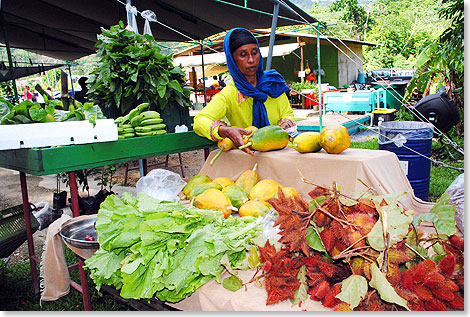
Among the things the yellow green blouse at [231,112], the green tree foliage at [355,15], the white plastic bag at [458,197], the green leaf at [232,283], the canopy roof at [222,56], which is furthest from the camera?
the green tree foliage at [355,15]

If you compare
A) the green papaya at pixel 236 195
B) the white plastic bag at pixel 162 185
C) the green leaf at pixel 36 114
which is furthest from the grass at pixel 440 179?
the green leaf at pixel 36 114

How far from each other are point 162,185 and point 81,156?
627 millimetres

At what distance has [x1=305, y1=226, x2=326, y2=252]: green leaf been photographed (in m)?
1.34

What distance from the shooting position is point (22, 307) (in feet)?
9.52

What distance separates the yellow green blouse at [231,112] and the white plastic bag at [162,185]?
0.44 meters

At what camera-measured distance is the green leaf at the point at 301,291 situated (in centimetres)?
131

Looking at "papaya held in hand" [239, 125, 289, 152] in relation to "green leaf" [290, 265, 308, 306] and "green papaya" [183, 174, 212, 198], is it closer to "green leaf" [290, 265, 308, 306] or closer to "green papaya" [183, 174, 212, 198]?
"green papaya" [183, 174, 212, 198]

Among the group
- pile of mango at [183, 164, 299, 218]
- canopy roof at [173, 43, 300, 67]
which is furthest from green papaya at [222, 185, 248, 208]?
canopy roof at [173, 43, 300, 67]

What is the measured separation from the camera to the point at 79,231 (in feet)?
7.21

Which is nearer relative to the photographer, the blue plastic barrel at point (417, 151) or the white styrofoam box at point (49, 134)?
the white styrofoam box at point (49, 134)

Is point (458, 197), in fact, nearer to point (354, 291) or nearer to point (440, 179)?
point (354, 291)

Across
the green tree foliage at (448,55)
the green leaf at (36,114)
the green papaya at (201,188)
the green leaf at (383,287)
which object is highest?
the green tree foliage at (448,55)

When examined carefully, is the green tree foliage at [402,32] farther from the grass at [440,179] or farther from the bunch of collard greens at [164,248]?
the bunch of collard greens at [164,248]

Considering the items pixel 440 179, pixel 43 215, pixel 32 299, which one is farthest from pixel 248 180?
pixel 440 179
